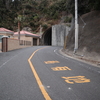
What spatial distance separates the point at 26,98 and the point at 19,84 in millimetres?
1311

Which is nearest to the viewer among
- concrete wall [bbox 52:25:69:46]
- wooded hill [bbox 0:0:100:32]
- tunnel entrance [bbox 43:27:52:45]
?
concrete wall [bbox 52:25:69:46]

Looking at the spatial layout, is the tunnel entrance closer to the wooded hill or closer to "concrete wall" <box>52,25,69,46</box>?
the wooded hill

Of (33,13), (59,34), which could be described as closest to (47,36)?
(59,34)

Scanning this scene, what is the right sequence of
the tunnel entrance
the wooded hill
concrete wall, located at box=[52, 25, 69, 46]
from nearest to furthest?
concrete wall, located at box=[52, 25, 69, 46] → the tunnel entrance → the wooded hill

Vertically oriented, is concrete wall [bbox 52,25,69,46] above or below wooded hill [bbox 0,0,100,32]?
below

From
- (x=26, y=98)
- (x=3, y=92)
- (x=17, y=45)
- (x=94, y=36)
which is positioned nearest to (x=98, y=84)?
(x=26, y=98)

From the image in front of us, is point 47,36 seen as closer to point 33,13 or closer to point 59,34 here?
point 59,34

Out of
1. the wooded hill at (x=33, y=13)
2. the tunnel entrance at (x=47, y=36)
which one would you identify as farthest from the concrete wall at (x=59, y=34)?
the tunnel entrance at (x=47, y=36)

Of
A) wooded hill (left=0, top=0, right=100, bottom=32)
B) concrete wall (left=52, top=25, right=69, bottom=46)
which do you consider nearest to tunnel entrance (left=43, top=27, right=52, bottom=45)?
wooded hill (left=0, top=0, right=100, bottom=32)

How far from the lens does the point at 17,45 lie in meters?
25.1

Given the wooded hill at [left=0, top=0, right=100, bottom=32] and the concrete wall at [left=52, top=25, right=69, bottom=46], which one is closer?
the concrete wall at [left=52, top=25, right=69, bottom=46]

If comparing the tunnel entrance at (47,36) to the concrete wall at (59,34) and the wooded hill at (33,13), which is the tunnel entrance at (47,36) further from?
the concrete wall at (59,34)

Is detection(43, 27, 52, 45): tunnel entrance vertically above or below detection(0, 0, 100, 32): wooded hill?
below

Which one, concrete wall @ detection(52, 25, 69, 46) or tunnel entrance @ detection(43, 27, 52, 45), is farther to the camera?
tunnel entrance @ detection(43, 27, 52, 45)
